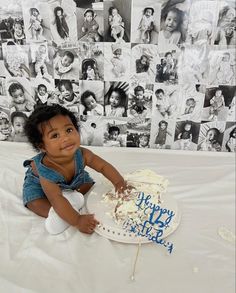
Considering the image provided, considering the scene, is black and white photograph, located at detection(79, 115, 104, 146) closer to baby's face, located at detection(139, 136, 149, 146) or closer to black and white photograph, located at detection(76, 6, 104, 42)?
baby's face, located at detection(139, 136, 149, 146)

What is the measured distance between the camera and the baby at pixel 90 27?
3.39 ft

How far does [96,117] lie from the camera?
1195mm

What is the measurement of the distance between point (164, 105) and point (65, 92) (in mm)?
346

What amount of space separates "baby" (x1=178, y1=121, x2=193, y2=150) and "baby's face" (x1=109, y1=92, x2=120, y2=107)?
9.9 inches

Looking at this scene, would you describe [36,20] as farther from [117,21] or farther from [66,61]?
[117,21]

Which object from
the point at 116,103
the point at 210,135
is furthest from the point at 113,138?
the point at 210,135

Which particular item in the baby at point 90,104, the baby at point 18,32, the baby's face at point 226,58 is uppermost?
the baby at point 18,32

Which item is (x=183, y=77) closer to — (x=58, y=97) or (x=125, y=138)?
(x=125, y=138)

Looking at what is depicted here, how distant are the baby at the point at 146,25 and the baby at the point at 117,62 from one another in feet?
0.27

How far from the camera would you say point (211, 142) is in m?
1.20

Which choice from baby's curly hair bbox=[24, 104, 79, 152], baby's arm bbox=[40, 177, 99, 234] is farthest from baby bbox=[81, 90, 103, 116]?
baby's arm bbox=[40, 177, 99, 234]

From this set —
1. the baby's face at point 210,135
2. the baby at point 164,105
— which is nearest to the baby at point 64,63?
the baby at point 164,105

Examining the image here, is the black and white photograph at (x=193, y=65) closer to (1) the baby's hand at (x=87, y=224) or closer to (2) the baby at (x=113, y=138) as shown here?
(2) the baby at (x=113, y=138)

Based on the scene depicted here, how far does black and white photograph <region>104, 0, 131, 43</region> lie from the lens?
101cm
